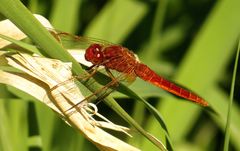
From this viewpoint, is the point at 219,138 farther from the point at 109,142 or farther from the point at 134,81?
the point at 109,142

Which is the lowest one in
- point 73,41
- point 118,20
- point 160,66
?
point 160,66

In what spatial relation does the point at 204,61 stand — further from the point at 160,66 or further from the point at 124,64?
the point at 160,66

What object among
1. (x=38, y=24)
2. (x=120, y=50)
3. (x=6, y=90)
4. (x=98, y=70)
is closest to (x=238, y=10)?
(x=120, y=50)

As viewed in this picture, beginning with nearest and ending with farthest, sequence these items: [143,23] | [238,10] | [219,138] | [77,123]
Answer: [77,123], [238,10], [219,138], [143,23]

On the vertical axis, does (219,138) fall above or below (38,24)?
below

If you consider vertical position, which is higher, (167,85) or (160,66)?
(167,85)

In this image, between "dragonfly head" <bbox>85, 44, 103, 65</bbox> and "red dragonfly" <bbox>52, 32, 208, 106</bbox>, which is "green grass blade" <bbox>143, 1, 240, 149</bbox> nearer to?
"red dragonfly" <bbox>52, 32, 208, 106</bbox>

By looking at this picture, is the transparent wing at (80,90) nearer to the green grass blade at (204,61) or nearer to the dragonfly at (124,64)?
the dragonfly at (124,64)

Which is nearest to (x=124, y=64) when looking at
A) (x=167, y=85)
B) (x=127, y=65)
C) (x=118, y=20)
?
(x=127, y=65)
